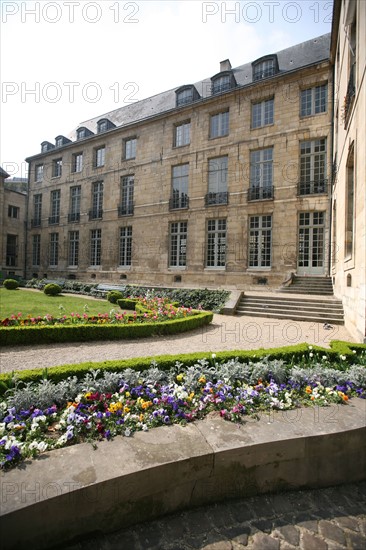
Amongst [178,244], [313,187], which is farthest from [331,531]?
[178,244]

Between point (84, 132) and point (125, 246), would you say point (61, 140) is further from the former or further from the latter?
point (125, 246)

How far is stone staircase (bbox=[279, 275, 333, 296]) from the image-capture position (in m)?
12.0

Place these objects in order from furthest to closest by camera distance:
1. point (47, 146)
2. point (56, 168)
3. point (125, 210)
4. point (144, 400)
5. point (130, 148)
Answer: point (47, 146), point (56, 168), point (130, 148), point (125, 210), point (144, 400)

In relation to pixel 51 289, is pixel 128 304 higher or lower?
lower

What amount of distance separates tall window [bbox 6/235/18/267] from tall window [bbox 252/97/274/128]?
73.3 ft

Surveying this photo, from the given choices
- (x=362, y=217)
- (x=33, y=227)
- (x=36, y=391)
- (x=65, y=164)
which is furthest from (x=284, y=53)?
(x=33, y=227)

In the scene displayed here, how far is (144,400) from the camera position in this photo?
9.84ft

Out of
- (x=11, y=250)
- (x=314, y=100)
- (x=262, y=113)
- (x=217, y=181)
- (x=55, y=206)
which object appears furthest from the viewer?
(x=11, y=250)

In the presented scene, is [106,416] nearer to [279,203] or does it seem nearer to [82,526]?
[82,526]

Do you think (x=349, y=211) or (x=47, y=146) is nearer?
(x=349, y=211)

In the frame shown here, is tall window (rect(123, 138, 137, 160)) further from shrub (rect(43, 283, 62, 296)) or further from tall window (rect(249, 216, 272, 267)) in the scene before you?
shrub (rect(43, 283, 62, 296))

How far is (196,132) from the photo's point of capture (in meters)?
16.7

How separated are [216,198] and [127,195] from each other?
6.81 m

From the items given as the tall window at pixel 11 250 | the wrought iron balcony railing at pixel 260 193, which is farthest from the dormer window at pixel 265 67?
the tall window at pixel 11 250
